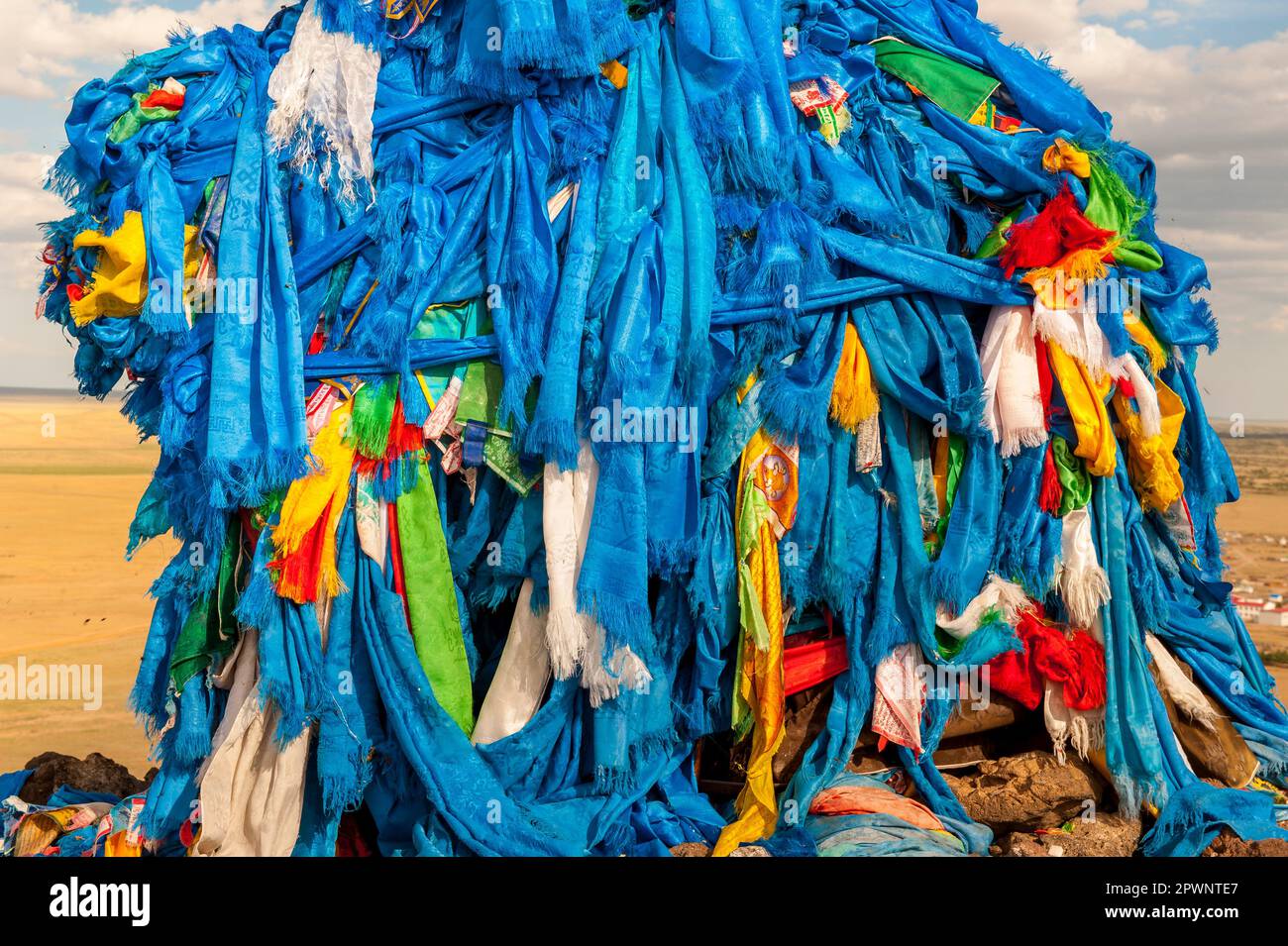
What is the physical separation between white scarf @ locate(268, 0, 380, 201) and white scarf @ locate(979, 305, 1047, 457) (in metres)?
2.19

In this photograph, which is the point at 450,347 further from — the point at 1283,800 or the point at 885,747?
the point at 1283,800

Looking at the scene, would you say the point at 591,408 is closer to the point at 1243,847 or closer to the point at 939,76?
the point at 939,76

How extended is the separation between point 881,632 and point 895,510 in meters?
0.42

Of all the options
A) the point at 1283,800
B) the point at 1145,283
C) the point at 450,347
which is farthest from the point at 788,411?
the point at 1283,800

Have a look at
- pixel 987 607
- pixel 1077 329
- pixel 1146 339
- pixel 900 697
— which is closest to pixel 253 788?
pixel 900 697

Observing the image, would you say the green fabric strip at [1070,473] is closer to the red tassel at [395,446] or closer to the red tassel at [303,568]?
the red tassel at [395,446]

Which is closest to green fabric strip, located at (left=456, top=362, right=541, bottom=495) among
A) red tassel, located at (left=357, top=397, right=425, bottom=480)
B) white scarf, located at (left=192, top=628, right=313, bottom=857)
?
red tassel, located at (left=357, top=397, right=425, bottom=480)

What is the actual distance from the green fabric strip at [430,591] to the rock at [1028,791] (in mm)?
1814

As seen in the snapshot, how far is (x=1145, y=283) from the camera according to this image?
14.4ft

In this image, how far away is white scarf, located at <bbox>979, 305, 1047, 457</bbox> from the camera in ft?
13.8

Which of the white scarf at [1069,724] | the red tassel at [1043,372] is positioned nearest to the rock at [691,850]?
the white scarf at [1069,724]

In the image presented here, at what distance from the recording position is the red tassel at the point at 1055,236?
13.6 ft

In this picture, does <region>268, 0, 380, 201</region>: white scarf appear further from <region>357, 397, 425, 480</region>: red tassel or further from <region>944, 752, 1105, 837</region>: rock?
<region>944, 752, 1105, 837</region>: rock

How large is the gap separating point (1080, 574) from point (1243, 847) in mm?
987
